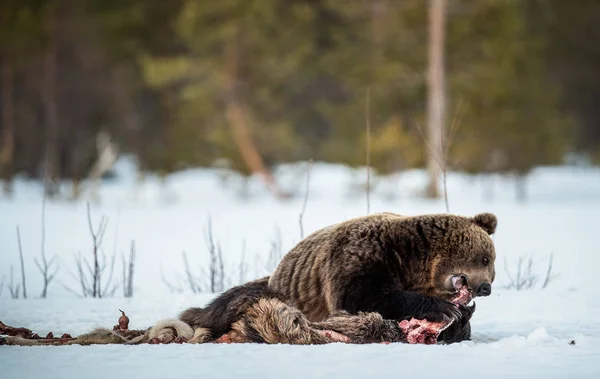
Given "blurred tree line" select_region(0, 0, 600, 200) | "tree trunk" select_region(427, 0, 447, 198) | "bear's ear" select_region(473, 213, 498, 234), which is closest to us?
"bear's ear" select_region(473, 213, 498, 234)

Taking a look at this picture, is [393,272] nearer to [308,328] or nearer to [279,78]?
[308,328]

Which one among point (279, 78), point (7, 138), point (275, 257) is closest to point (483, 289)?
point (275, 257)

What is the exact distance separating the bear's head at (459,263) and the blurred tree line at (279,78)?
14319 millimetres

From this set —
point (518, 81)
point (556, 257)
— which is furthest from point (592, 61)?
point (556, 257)

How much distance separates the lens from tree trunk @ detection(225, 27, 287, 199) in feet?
76.7

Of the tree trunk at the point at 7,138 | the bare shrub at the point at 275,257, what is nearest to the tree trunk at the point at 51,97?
the tree trunk at the point at 7,138

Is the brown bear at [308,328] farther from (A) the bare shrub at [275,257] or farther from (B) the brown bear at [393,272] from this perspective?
(A) the bare shrub at [275,257]

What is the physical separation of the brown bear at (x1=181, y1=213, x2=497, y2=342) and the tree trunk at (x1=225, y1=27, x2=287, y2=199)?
18.3 m

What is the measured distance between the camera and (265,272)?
933 centimetres

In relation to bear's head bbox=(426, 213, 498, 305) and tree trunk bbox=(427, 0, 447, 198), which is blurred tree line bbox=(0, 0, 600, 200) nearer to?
tree trunk bbox=(427, 0, 447, 198)

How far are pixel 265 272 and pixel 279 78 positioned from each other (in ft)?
51.5

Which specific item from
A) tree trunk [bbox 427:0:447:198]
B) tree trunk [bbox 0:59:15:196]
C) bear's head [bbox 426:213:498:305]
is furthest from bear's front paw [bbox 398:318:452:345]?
tree trunk [bbox 0:59:15:196]

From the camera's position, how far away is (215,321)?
203 inches

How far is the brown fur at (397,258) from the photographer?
504 centimetres
